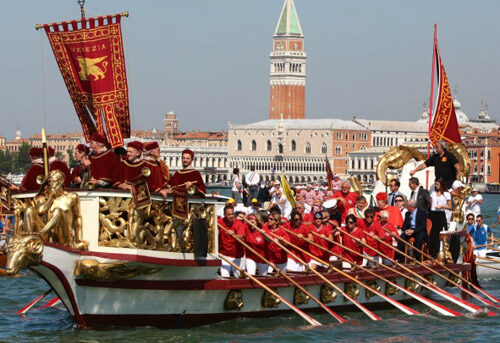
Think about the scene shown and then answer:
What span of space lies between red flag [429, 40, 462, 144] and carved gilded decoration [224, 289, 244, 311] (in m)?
7.39

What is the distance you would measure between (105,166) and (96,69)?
1848mm

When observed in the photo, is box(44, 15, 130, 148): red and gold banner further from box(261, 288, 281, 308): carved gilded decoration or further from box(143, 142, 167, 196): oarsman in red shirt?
box(261, 288, 281, 308): carved gilded decoration

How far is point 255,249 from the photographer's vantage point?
15258mm

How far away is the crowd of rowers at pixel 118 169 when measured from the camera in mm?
13406

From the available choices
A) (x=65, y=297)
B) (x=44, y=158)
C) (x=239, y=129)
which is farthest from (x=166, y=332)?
(x=239, y=129)

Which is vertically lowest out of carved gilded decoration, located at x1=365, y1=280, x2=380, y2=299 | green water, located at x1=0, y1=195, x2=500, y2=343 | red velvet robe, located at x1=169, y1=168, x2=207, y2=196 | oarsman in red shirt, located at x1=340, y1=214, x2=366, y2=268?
green water, located at x1=0, y1=195, x2=500, y2=343

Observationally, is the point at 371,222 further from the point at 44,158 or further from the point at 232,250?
the point at 44,158

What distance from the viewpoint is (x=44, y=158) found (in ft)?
43.2

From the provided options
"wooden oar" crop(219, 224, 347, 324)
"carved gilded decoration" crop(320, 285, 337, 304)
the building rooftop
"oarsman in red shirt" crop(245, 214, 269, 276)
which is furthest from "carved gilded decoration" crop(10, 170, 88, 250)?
the building rooftop

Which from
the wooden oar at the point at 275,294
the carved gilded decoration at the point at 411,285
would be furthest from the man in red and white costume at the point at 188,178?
the carved gilded decoration at the point at 411,285

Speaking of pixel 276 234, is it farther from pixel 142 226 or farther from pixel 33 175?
pixel 33 175

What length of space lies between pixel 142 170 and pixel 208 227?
1488mm

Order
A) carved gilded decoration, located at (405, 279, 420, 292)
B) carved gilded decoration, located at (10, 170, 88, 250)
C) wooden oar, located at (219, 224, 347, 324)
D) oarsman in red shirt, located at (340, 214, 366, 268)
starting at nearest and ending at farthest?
carved gilded decoration, located at (10, 170, 88, 250) < wooden oar, located at (219, 224, 347, 324) < oarsman in red shirt, located at (340, 214, 366, 268) < carved gilded decoration, located at (405, 279, 420, 292)

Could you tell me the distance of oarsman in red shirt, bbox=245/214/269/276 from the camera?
15.2 m
